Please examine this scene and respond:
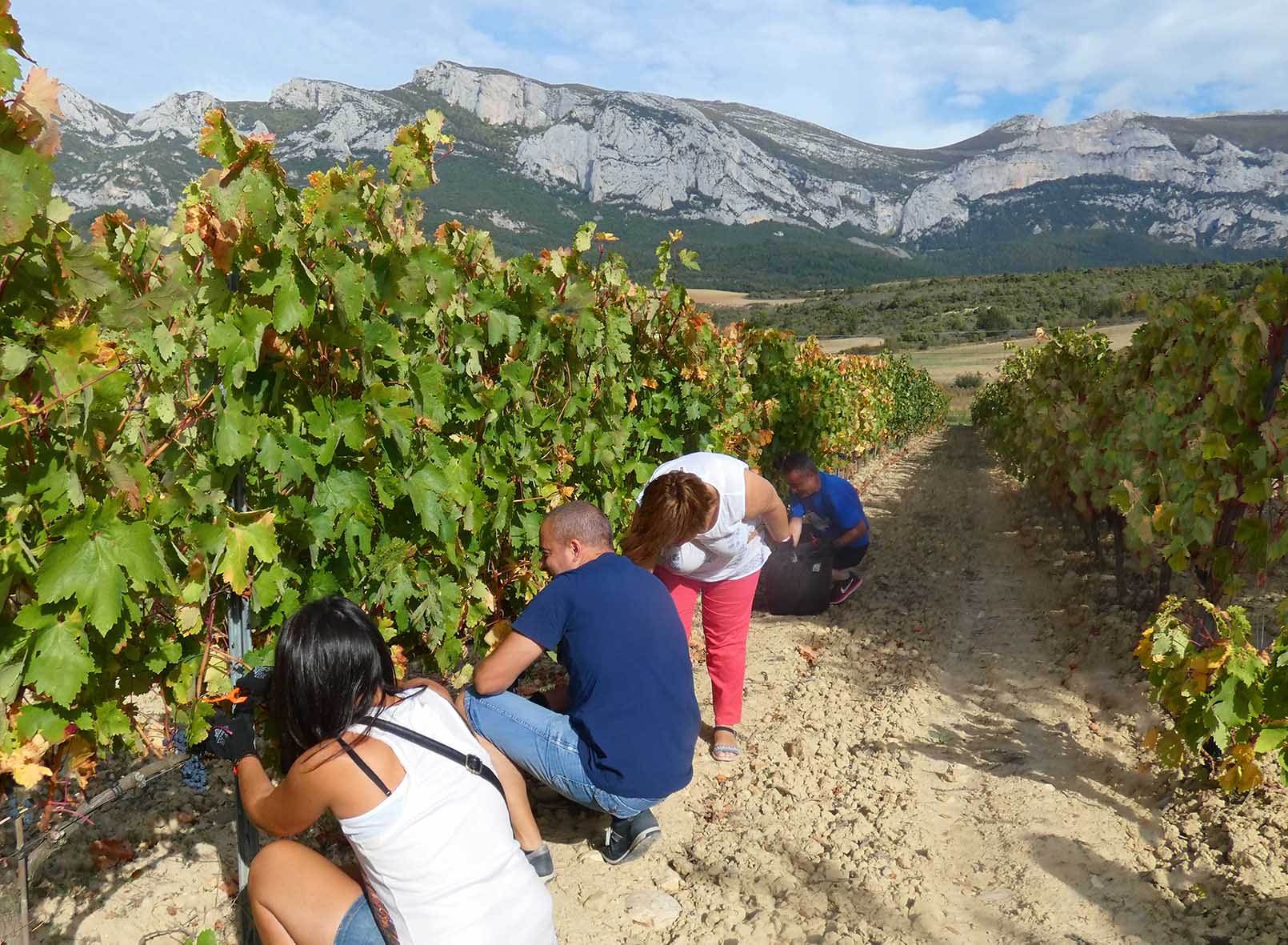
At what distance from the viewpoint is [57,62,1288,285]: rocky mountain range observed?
407 ft

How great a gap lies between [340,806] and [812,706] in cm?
296

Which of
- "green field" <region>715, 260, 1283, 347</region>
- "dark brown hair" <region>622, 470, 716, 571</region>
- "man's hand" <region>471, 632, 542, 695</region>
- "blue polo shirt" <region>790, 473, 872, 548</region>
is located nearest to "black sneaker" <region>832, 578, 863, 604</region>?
"blue polo shirt" <region>790, 473, 872, 548</region>

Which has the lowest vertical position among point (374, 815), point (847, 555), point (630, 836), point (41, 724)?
point (630, 836)

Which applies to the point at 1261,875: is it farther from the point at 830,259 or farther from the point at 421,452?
the point at 830,259

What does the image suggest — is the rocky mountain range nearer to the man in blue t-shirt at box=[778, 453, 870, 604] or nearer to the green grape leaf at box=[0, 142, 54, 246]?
the man in blue t-shirt at box=[778, 453, 870, 604]

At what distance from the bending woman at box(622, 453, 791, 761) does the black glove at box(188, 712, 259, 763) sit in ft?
5.18

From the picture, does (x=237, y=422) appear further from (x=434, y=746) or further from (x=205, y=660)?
(x=434, y=746)

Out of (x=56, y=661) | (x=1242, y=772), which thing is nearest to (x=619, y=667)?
(x=56, y=661)

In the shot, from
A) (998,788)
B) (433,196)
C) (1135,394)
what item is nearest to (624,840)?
(998,788)

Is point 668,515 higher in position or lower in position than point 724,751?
higher

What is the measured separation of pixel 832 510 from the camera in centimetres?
597

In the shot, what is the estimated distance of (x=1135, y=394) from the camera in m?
6.02

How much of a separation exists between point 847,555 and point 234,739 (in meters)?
4.69

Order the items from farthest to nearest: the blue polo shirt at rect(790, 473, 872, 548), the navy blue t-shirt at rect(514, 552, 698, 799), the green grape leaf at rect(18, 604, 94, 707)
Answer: the blue polo shirt at rect(790, 473, 872, 548) < the navy blue t-shirt at rect(514, 552, 698, 799) < the green grape leaf at rect(18, 604, 94, 707)
